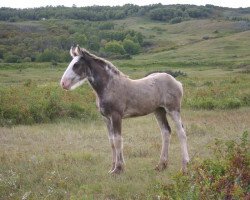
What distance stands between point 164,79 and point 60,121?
24.4 feet

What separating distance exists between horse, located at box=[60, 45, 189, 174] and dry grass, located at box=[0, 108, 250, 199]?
68 centimetres

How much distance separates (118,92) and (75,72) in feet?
3.06

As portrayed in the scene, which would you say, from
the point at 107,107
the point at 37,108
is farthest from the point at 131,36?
the point at 107,107

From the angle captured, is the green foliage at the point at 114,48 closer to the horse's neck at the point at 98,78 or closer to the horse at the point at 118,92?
the horse at the point at 118,92

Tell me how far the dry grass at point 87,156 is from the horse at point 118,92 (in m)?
0.68

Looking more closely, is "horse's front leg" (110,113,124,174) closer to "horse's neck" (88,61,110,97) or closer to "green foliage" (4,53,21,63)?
"horse's neck" (88,61,110,97)

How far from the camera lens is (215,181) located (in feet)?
16.0

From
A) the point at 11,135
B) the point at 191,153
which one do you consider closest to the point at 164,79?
the point at 191,153

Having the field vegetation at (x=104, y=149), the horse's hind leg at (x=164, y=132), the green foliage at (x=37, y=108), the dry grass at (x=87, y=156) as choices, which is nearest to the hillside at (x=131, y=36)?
the field vegetation at (x=104, y=149)

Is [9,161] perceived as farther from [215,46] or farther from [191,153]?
[215,46]

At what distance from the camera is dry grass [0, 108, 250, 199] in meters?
7.94

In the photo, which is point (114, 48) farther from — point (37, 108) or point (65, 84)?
point (65, 84)

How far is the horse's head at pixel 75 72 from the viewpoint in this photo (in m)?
8.51

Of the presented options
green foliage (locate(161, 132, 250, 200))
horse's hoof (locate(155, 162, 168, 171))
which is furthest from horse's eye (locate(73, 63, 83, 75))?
green foliage (locate(161, 132, 250, 200))
